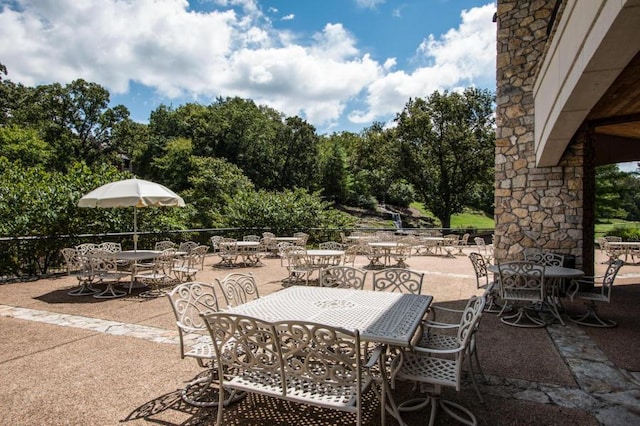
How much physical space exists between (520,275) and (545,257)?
1970 mm

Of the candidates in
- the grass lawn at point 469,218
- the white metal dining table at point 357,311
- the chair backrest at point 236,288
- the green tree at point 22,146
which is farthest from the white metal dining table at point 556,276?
the grass lawn at point 469,218

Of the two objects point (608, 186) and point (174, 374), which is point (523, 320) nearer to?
point (174, 374)

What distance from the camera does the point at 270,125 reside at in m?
A: 34.1

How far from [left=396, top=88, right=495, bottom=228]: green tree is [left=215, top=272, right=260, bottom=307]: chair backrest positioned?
67.2ft

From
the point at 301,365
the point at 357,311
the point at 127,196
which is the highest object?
the point at 127,196

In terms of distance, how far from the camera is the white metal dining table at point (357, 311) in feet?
7.82

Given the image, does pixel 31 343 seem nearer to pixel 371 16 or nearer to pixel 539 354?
pixel 539 354

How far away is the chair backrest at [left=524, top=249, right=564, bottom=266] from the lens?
261 inches

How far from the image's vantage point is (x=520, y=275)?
17.4ft

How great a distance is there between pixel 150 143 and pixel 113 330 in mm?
30880

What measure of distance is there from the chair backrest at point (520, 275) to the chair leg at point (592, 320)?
0.66 m

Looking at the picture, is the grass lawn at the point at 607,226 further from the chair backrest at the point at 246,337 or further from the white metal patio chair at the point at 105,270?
the chair backrest at the point at 246,337

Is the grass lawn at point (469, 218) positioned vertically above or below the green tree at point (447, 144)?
below

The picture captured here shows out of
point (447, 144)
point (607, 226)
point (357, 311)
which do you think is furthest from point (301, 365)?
point (607, 226)
